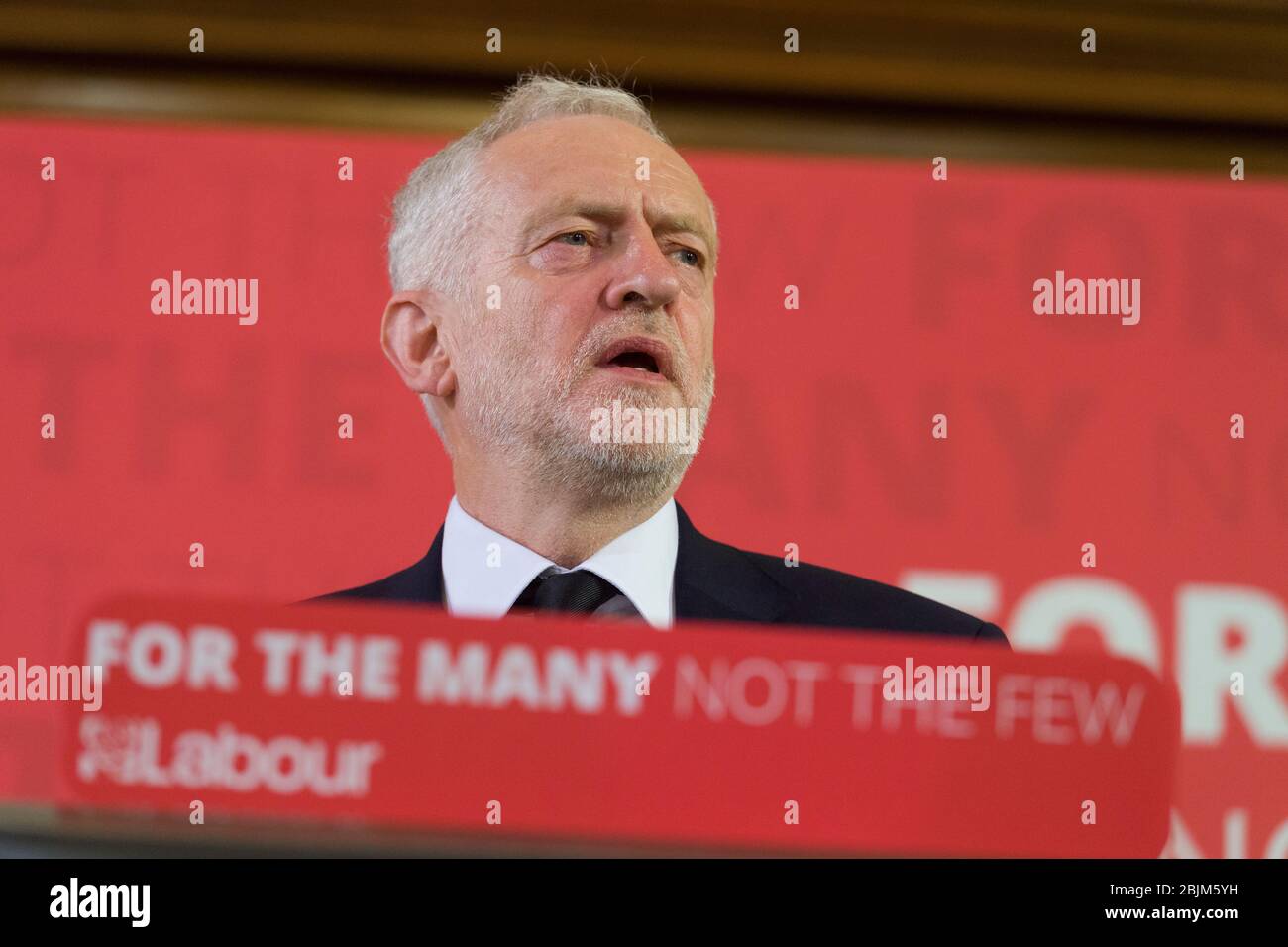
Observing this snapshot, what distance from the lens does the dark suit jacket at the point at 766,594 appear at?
7.72 ft

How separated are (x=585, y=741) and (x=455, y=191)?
911 mm

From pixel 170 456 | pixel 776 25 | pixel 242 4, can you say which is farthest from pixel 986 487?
pixel 242 4

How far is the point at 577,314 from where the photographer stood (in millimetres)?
2314

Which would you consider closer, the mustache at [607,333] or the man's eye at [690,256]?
the mustache at [607,333]

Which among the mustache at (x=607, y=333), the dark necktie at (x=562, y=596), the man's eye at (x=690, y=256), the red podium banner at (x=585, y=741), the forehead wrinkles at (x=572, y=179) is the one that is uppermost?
the forehead wrinkles at (x=572, y=179)

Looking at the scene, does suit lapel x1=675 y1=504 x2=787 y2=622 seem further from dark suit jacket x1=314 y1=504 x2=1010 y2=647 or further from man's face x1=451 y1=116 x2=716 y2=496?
man's face x1=451 y1=116 x2=716 y2=496

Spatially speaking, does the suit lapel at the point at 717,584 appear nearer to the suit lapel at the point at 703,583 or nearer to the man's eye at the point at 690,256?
the suit lapel at the point at 703,583
